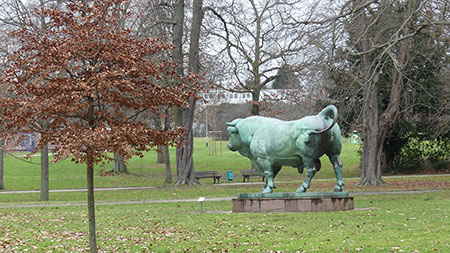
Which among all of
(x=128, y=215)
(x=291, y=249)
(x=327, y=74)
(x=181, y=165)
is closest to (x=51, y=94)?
(x=291, y=249)

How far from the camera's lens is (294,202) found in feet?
52.0

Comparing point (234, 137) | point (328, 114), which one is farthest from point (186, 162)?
point (328, 114)

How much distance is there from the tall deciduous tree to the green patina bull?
6641 mm

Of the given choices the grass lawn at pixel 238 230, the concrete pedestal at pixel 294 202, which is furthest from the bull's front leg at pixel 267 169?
the grass lawn at pixel 238 230

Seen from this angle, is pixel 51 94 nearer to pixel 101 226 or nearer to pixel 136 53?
pixel 136 53

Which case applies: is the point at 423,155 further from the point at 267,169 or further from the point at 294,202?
the point at 294,202

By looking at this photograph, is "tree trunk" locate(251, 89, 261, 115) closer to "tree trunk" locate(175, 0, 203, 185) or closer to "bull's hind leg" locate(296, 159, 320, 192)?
"tree trunk" locate(175, 0, 203, 185)

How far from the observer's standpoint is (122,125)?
9.18 metres

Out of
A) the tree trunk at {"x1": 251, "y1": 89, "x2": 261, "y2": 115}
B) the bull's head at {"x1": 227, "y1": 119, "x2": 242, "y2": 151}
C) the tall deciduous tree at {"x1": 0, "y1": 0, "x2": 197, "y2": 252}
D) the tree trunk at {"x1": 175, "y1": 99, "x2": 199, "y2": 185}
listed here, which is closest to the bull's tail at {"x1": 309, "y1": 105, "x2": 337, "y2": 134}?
the bull's head at {"x1": 227, "y1": 119, "x2": 242, "y2": 151}

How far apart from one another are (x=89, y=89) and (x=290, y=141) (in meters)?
8.27

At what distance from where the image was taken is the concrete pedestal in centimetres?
1561

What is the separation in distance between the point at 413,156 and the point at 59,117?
35946 mm

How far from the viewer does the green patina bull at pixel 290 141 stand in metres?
15.9

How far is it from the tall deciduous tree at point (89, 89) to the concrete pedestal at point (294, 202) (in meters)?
6.74
